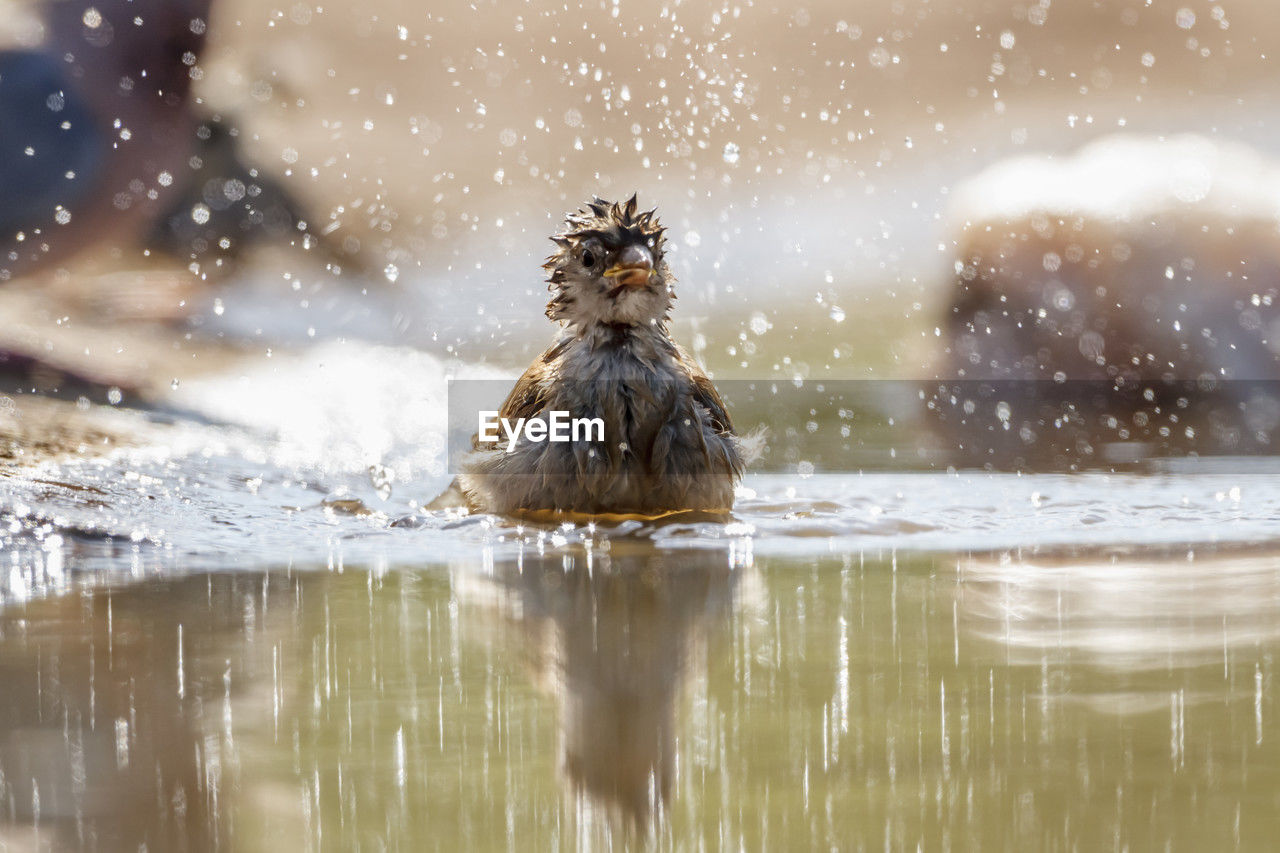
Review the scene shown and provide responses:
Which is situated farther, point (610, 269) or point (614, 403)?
point (610, 269)

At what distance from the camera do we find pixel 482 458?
5898 millimetres

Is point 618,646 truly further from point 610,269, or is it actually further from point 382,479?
point 382,479

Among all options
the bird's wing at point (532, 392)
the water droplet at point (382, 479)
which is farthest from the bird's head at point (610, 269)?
the water droplet at point (382, 479)

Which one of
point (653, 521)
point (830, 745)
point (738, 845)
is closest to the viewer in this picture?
point (738, 845)

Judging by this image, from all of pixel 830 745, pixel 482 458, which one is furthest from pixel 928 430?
pixel 830 745

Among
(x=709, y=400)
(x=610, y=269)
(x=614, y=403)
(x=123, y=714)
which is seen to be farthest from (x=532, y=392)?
(x=123, y=714)

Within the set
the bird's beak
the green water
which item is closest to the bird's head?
the bird's beak

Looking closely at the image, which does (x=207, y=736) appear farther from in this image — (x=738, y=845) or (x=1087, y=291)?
(x=1087, y=291)

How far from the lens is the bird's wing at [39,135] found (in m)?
9.87

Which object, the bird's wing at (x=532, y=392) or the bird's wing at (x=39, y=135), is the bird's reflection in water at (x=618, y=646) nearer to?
the bird's wing at (x=532, y=392)

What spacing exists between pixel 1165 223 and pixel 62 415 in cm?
810

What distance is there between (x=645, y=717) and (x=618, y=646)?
24.0 inches

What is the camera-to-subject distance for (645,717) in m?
2.29

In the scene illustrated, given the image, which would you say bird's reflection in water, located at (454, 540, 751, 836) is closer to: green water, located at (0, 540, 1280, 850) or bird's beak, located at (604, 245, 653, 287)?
green water, located at (0, 540, 1280, 850)
